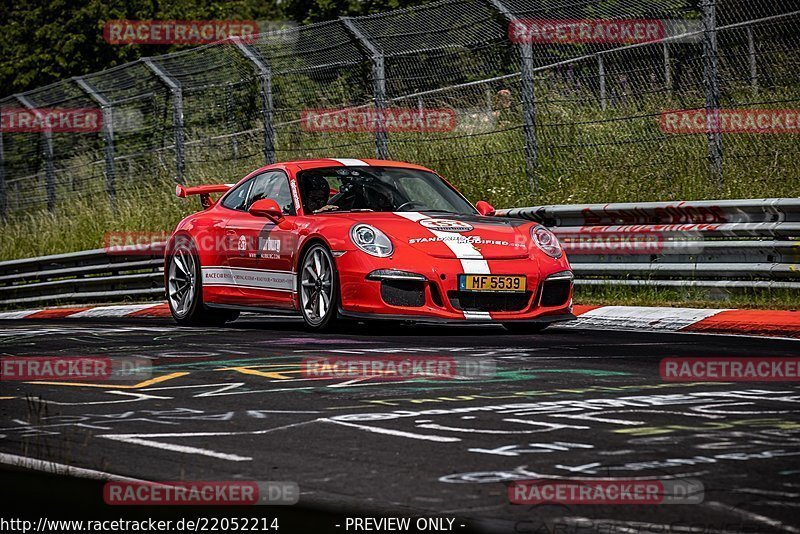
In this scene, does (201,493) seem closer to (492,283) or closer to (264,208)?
(492,283)

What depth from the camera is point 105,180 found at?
71.8 feet

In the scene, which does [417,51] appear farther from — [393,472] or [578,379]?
[393,472]

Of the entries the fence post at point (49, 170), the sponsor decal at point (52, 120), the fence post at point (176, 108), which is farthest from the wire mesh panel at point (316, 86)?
the fence post at point (49, 170)

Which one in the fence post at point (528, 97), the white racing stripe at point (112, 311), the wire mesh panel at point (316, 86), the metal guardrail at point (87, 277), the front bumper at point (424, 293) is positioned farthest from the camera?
the metal guardrail at point (87, 277)

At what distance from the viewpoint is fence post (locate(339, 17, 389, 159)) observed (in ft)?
52.2

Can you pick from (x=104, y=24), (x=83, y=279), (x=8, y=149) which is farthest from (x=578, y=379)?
(x=104, y=24)

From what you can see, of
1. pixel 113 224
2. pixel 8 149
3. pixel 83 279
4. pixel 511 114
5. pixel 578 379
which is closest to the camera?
pixel 578 379

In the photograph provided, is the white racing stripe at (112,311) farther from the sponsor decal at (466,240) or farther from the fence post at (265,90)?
the sponsor decal at (466,240)

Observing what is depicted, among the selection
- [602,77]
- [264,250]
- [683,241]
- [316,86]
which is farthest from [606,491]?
[316,86]

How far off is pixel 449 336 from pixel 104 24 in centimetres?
3072

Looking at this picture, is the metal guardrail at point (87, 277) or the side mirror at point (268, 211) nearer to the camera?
the side mirror at point (268, 211)

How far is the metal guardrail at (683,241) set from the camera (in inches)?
422

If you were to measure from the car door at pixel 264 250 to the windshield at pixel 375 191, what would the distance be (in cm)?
22

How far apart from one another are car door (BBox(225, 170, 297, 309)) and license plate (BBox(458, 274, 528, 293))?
5.01 ft
